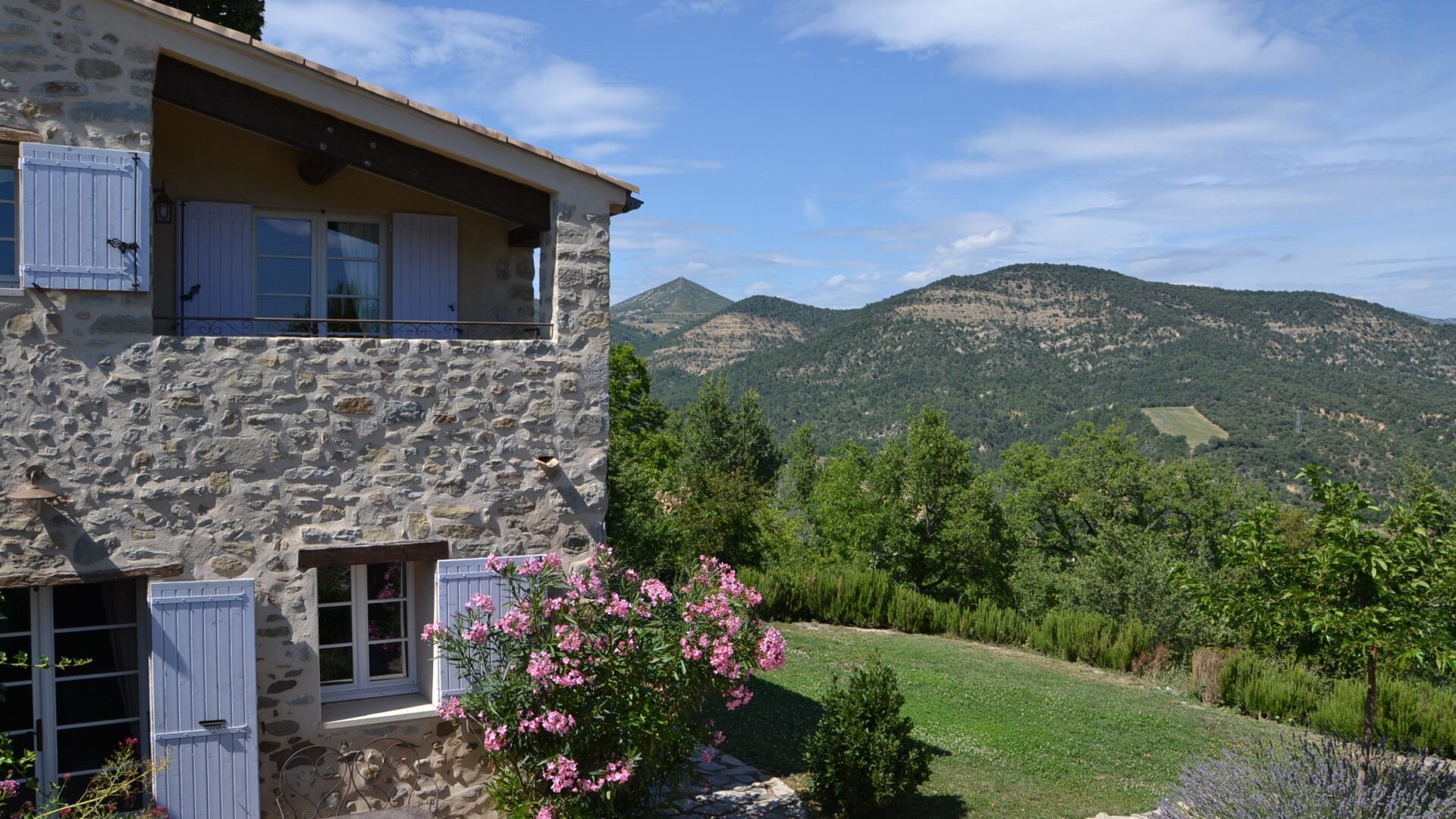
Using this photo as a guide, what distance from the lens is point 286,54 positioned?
6613 millimetres

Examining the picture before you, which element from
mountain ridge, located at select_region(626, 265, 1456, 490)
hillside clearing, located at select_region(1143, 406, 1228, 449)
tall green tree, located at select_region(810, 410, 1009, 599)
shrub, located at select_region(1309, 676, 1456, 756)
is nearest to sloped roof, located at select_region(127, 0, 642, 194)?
shrub, located at select_region(1309, 676, 1456, 756)

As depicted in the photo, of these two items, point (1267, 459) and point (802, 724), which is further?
point (1267, 459)

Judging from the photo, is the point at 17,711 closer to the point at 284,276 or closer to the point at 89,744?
the point at 89,744

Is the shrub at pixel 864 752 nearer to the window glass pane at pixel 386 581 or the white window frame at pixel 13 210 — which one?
the window glass pane at pixel 386 581

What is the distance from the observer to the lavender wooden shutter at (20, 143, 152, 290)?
20.0ft

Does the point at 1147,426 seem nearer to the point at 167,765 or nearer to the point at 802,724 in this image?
the point at 802,724

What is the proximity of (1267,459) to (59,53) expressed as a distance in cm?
5676

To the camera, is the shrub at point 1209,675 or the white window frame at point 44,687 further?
the shrub at point 1209,675

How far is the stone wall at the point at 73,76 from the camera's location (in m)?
6.12

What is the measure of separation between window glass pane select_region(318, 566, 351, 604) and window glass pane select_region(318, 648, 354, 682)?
14.8 inches

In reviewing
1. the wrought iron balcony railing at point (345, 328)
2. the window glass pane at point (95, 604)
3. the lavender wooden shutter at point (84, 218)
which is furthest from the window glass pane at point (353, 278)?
the window glass pane at point (95, 604)

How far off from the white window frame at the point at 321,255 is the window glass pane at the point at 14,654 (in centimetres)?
267

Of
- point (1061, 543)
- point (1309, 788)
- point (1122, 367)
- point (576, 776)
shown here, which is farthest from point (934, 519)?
point (1122, 367)

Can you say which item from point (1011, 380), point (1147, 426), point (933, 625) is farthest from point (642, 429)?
point (1011, 380)
